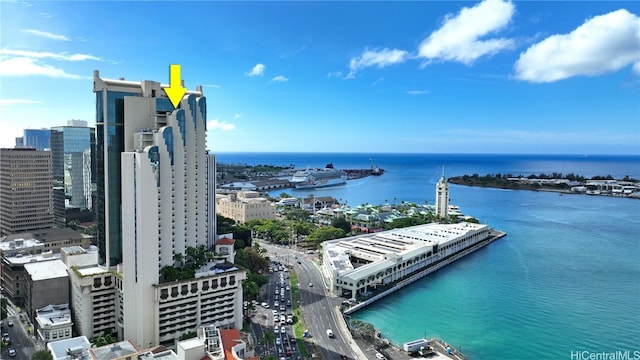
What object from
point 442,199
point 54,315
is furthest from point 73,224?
point 442,199

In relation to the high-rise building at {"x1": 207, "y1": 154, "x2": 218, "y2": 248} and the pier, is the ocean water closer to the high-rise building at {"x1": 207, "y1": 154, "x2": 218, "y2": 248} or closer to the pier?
the pier

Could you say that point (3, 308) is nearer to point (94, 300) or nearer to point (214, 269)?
point (94, 300)

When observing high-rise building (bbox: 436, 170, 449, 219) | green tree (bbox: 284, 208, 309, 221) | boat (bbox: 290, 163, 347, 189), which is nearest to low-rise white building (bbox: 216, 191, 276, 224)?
green tree (bbox: 284, 208, 309, 221)

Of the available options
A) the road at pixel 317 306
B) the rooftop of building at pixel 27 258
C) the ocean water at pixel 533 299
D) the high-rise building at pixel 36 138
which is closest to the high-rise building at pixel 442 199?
the ocean water at pixel 533 299

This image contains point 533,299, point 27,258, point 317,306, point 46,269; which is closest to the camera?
point 46,269

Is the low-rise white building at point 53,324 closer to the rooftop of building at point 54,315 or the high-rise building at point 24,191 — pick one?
the rooftop of building at point 54,315
